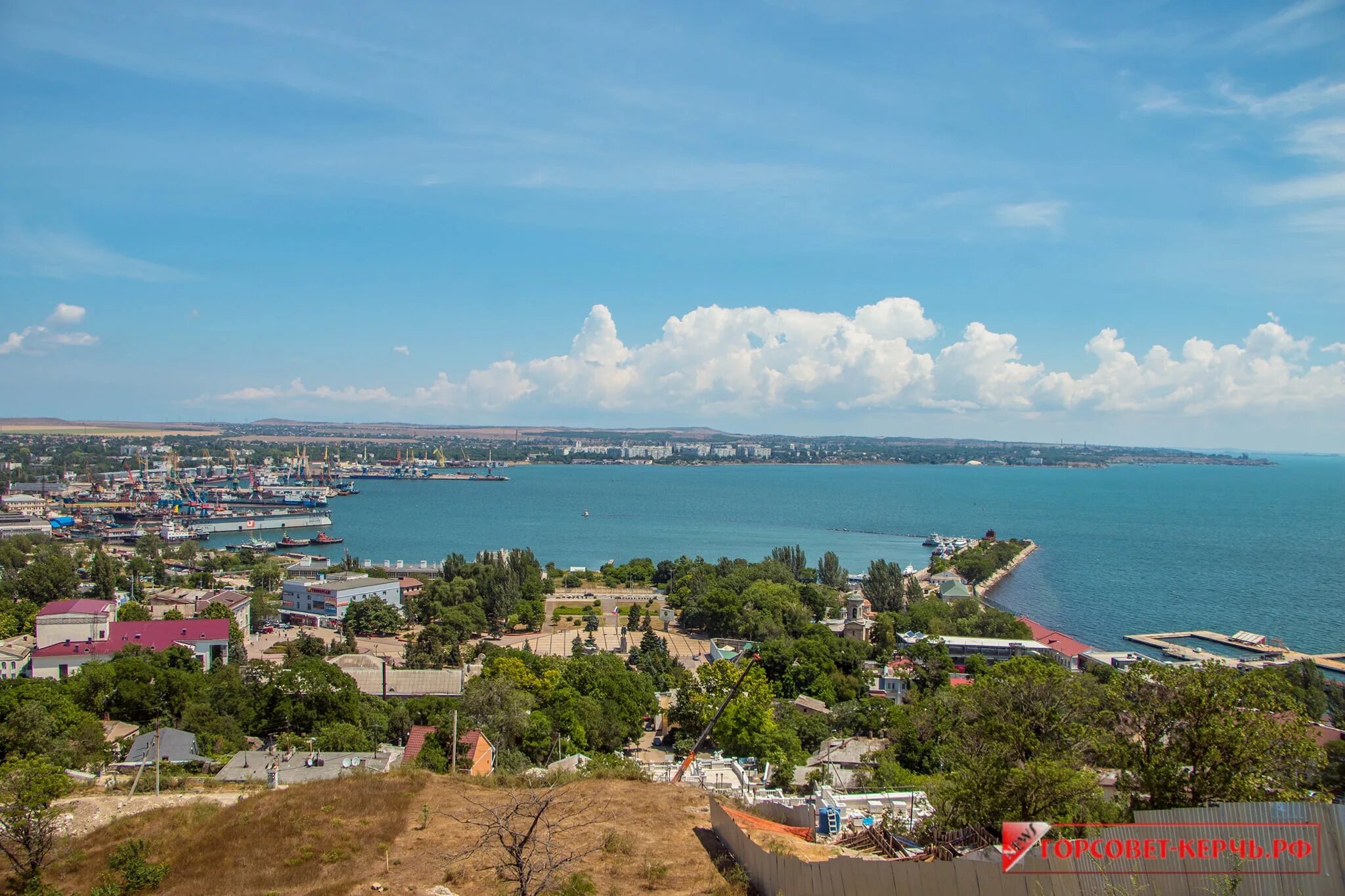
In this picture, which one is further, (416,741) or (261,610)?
(261,610)

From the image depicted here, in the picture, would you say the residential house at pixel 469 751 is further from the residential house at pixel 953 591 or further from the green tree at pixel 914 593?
the residential house at pixel 953 591

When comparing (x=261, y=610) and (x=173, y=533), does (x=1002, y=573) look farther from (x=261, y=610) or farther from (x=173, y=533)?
(x=173, y=533)

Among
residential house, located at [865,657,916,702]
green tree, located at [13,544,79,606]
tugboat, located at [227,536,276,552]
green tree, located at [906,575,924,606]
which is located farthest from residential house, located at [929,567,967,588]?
tugboat, located at [227,536,276,552]

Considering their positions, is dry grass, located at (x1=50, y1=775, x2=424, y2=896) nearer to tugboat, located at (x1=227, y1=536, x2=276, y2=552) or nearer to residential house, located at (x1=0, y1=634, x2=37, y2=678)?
residential house, located at (x1=0, y1=634, x2=37, y2=678)

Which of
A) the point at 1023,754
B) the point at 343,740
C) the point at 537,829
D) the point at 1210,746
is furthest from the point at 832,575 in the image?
the point at 1210,746

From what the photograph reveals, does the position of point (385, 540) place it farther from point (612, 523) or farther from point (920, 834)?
point (920, 834)
